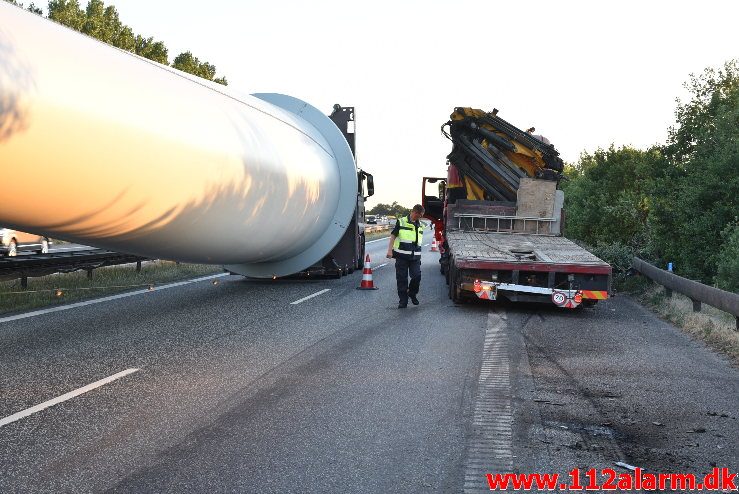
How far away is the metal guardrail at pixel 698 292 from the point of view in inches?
401

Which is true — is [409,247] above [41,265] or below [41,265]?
above

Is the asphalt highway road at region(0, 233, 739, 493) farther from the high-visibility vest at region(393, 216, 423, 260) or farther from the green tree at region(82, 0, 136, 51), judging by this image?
the green tree at region(82, 0, 136, 51)

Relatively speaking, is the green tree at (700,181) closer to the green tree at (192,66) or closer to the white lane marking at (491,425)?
the white lane marking at (491,425)

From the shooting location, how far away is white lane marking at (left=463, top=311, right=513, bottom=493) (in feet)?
14.9

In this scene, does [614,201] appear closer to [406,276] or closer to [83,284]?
[406,276]

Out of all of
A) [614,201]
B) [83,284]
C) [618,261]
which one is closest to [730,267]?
[618,261]

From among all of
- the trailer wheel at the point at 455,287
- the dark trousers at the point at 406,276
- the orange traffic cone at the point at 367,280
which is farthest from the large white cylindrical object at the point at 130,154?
the orange traffic cone at the point at 367,280

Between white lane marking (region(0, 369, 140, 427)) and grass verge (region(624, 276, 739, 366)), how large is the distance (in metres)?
6.11

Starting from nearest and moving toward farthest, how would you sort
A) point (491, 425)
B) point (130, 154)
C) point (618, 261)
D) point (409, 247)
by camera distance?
point (491, 425), point (130, 154), point (409, 247), point (618, 261)

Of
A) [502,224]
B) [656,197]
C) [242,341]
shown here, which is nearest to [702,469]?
[242,341]

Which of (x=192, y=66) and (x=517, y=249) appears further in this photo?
(x=192, y=66)

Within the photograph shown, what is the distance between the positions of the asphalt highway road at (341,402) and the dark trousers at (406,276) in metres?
1.51

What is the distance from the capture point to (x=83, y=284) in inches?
593

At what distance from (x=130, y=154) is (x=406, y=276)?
6588 mm
